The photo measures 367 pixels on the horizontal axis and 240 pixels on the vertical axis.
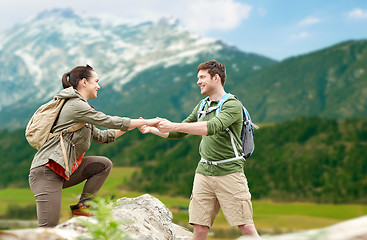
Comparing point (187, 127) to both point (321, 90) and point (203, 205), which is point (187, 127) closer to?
point (203, 205)

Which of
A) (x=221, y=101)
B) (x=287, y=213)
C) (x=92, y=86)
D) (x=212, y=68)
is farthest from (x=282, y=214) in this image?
(x=92, y=86)

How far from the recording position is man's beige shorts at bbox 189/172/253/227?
578cm

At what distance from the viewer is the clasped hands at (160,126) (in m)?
6.01

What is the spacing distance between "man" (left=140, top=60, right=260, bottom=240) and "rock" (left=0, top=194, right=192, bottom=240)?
2.86ft

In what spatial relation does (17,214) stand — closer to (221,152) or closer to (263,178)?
(263,178)

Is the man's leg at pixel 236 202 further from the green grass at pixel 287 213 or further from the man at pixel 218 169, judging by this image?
the green grass at pixel 287 213

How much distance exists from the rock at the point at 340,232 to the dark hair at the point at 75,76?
3747 millimetres

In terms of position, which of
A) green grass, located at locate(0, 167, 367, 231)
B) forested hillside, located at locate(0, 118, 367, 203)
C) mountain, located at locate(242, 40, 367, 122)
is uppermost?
mountain, located at locate(242, 40, 367, 122)

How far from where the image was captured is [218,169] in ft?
19.1

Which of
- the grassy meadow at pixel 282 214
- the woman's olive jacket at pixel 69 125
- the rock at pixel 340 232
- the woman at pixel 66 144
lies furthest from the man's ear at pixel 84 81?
the grassy meadow at pixel 282 214

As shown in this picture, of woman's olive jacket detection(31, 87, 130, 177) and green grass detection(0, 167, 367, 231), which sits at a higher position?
woman's olive jacket detection(31, 87, 130, 177)

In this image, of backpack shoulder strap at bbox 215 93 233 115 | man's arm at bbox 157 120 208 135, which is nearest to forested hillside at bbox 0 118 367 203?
man's arm at bbox 157 120 208 135

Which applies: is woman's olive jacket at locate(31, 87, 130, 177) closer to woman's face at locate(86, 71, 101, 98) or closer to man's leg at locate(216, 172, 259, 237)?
woman's face at locate(86, 71, 101, 98)

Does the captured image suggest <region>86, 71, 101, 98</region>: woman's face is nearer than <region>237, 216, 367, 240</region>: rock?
No
